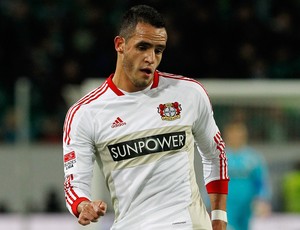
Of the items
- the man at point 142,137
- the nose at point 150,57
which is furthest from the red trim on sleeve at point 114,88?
the nose at point 150,57

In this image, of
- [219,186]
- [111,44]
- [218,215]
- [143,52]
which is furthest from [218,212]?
[111,44]

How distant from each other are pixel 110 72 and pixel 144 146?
24.2 ft

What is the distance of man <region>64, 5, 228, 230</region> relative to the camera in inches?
157

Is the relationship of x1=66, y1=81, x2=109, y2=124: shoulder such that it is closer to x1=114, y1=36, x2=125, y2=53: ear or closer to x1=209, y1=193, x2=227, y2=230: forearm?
x1=114, y1=36, x2=125, y2=53: ear

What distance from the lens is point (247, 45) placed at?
1182cm

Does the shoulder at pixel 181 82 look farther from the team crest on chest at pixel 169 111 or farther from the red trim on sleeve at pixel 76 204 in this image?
the red trim on sleeve at pixel 76 204

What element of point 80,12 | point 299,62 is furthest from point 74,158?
point 80,12

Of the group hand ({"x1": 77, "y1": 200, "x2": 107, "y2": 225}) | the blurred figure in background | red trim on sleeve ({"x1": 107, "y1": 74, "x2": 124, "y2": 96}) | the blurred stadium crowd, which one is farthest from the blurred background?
hand ({"x1": 77, "y1": 200, "x2": 107, "y2": 225})

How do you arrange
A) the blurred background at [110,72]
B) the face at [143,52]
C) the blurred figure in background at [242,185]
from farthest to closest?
the blurred background at [110,72] < the blurred figure in background at [242,185] < the face at [143,52]

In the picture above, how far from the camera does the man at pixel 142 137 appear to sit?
4.00 m

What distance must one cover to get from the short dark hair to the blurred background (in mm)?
5227

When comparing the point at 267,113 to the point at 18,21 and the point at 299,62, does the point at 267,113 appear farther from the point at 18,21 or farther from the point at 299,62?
the point at 18,21

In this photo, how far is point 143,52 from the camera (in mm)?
3990

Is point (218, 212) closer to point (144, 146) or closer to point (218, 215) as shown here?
point (218, 215)
